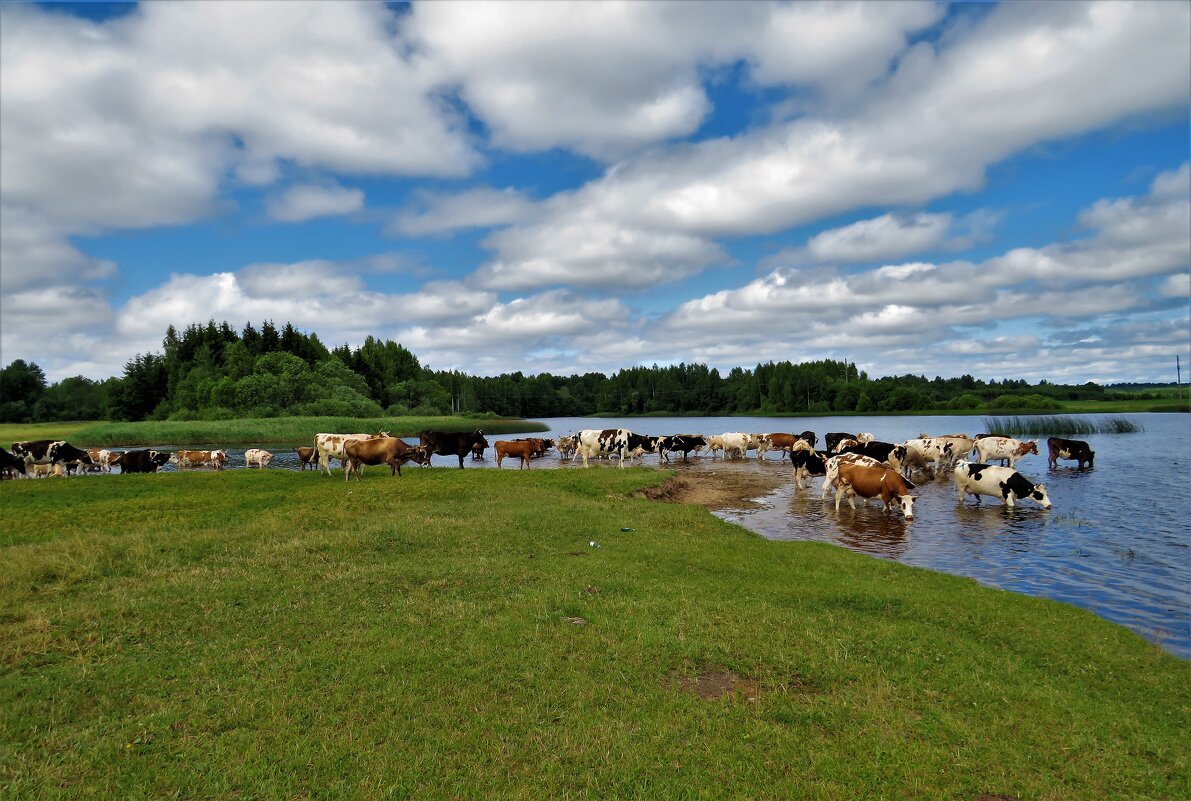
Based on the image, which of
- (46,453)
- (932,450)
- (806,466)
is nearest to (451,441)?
(46,453)

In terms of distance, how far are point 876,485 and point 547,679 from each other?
62.1 ft

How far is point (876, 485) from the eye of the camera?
2255 cm

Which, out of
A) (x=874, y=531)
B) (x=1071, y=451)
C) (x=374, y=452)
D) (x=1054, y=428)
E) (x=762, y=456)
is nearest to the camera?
(x=874, y=531)

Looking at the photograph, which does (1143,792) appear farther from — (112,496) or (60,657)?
(112,496)

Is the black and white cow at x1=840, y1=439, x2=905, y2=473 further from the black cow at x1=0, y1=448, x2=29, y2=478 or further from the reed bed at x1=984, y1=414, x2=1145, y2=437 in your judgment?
the black cow at x1=0, y1=448, x2=29, y2=478

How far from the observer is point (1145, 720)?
6.85 metres

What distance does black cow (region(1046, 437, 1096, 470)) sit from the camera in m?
37.1

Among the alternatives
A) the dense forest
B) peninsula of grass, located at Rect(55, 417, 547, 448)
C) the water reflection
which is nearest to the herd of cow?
the water reflection

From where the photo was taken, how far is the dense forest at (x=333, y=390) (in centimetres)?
8825

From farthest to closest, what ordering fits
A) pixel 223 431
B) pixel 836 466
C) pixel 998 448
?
1. pixel 223 431
2. pixel 998 448
3. pixel 836 466

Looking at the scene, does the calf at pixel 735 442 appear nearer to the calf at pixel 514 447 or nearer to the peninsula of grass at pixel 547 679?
the calf at pixel 514 447

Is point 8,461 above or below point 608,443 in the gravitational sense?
above

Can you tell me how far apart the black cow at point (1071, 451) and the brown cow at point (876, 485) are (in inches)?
892

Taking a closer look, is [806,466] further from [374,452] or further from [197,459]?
[197,459]
